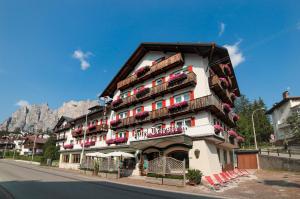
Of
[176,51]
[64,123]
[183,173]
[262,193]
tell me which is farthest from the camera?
[64,123]

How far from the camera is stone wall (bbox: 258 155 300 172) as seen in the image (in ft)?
86.7

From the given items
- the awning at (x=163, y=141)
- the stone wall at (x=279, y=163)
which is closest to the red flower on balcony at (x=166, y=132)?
the awning at (x=163, y=141)

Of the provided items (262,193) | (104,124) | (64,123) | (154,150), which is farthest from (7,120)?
(262,193)

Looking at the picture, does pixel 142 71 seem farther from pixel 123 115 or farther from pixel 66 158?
pixel 66 158

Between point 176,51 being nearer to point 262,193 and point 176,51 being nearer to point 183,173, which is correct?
point 183,173

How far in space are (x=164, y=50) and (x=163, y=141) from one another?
13353 mm

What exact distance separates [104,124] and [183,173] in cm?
2136

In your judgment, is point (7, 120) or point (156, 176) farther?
point (7, 120)

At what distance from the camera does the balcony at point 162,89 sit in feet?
78.3

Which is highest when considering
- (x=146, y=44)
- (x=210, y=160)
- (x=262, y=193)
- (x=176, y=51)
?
(x=146, y=44)

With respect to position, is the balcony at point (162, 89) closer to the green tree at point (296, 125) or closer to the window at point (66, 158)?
the green tree at point (296, 125)

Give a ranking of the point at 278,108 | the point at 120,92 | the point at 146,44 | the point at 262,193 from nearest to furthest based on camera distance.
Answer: the point at 262,193
the point at 146,44
the point at 120,92
the point at 278,108

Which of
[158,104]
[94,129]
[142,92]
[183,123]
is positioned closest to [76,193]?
[183,123]

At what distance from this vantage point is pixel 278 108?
5084cm
